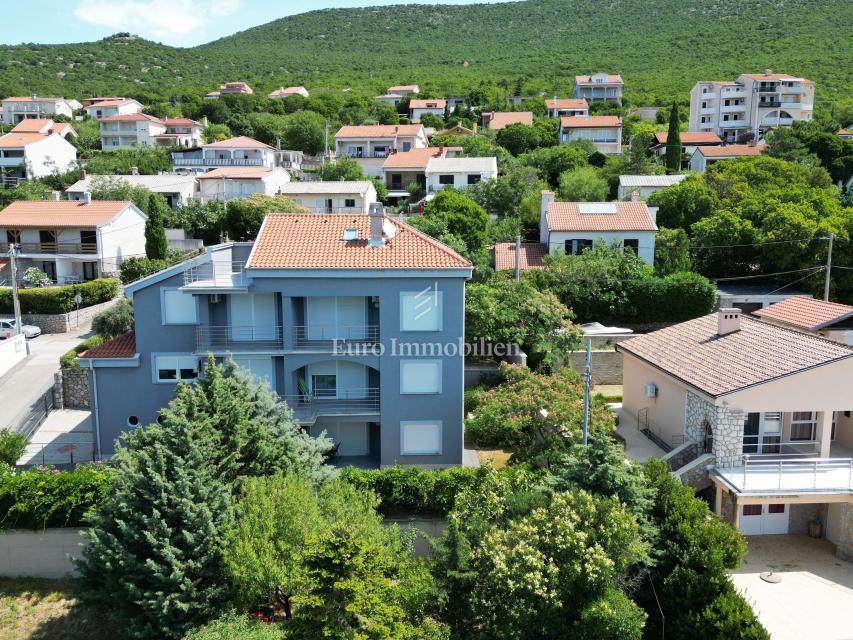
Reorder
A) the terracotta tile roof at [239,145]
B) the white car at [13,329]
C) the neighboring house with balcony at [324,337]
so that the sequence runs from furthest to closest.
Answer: the terracotta tile roof at [239,145], the white car at [13,329], the neighboring house with balcony at [324,337]

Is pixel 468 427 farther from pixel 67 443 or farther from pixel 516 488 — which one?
pixel 67 443

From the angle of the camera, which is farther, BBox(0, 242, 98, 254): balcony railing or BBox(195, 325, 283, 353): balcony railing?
BBox(0, 242, 98, 254): balcony railing

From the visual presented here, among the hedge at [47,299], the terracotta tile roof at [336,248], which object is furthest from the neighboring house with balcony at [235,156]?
the terracotta tile roof at [336,248]

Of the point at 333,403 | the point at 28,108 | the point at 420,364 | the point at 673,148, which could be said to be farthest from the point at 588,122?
the point at 28,108

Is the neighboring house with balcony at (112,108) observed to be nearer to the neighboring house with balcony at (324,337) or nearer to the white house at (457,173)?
the white house at (457,173)

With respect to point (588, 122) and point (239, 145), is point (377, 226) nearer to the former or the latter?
point (239, 145)

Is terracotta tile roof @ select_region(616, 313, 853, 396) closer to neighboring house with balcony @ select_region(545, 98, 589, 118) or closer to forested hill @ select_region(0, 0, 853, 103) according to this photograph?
neighboring house with balcony @ select_region(545, 98, 589, 118)

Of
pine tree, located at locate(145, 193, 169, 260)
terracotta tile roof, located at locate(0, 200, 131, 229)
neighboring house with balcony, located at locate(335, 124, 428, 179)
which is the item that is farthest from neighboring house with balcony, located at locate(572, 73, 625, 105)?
pine tree, located at locate(145, 193, 169, 260)

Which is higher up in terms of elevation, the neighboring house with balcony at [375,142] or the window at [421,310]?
the neighboring house with balcony at [375,142]
